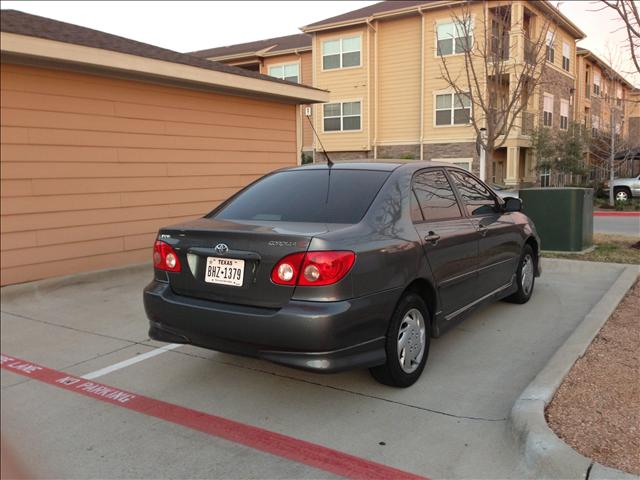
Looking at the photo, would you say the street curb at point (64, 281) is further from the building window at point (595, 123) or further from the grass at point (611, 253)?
the building window at point (595, 123)

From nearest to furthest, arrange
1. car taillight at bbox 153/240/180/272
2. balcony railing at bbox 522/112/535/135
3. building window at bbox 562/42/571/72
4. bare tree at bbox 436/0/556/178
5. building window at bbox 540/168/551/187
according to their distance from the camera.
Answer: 1. car taillight at bbox 153/240/180/272
2. bare tree at bbox 436/0/556/178
3. balcony railing at bbox 522/112/535/135
4. building window at bbox 540/168/551/187
5. building window at bbox 562/42/571/72

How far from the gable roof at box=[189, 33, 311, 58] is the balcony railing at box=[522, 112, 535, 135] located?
35.4ft

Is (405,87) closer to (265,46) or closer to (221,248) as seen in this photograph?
(265,46)

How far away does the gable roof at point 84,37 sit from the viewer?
22.1 ft

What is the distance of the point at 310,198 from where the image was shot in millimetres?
4090

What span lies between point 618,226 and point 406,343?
13.2m

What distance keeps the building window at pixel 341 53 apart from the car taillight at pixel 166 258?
2277 centimetres

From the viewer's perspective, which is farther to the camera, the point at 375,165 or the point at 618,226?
the point at 618,226

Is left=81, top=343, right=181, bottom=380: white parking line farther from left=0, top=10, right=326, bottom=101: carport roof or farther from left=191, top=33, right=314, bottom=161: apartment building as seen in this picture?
left=191, top=33, right=314, bottom=161: apartment building

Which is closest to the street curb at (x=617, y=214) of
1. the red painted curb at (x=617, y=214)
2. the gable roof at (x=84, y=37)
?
the red painted curb at (x=617, y=214)

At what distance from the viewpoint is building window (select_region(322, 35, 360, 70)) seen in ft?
82.6

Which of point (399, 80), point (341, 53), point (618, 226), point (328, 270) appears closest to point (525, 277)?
point (328, 270)

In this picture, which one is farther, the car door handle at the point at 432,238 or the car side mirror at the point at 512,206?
the car side mirror at the point at 512,206

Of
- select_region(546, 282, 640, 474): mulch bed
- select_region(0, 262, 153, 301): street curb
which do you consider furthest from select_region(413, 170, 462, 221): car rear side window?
select_region(0, 262, 153, 301): street curb
